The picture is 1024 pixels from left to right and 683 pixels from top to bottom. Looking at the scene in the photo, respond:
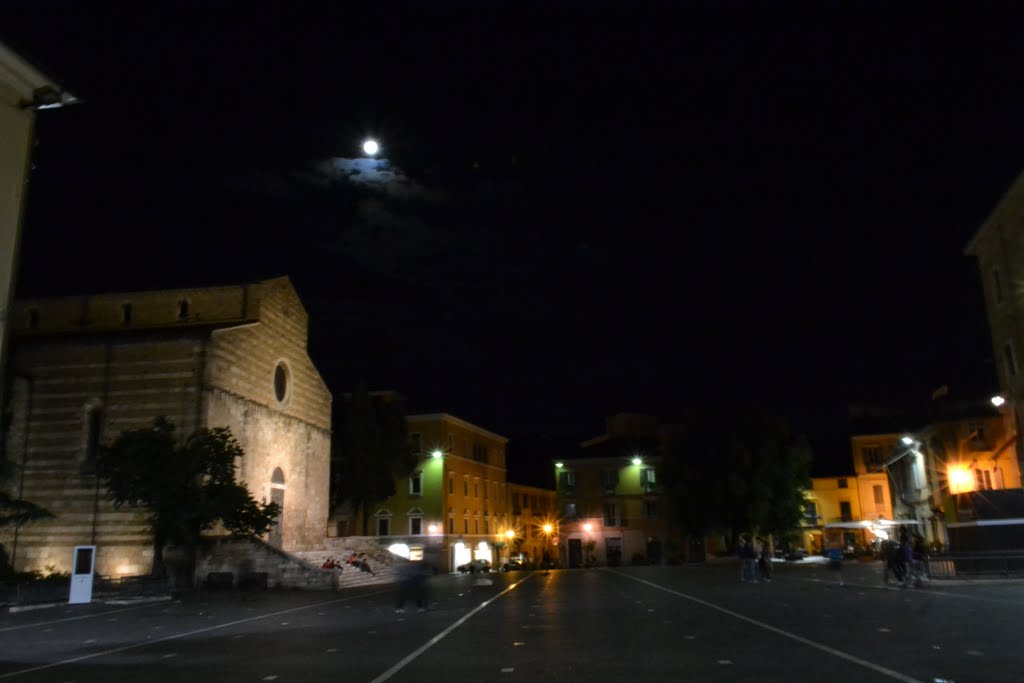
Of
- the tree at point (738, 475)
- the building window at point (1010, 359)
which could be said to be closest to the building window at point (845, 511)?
the tree at point (738, 475)

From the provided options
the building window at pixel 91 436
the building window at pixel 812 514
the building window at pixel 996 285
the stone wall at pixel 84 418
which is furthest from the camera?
the building window at pixel 812 514

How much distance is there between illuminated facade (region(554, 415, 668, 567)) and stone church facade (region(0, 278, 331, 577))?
2928 cm

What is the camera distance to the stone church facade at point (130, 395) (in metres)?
33.6

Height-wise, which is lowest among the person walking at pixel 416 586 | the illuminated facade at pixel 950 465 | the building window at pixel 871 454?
the person walking at pixel 416 586

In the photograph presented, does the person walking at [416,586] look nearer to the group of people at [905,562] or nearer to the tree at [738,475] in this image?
the group of people at [905,562]

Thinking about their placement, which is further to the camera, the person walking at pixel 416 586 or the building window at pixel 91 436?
the building window at pixel 91 436

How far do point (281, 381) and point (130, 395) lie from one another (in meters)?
9.13

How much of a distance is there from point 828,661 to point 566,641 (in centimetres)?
425

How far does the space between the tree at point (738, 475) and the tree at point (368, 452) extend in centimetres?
1908

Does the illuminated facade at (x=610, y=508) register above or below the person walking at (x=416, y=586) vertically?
above

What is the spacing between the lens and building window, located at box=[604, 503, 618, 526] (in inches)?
2626

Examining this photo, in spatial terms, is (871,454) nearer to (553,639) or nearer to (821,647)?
A: (821,647)

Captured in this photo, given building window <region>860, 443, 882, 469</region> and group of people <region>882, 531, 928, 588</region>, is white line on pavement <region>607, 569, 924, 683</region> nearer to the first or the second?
group of people <region>882, 531, 928, 588</region>

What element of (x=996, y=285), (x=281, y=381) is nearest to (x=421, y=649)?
(x=996, y=285)
